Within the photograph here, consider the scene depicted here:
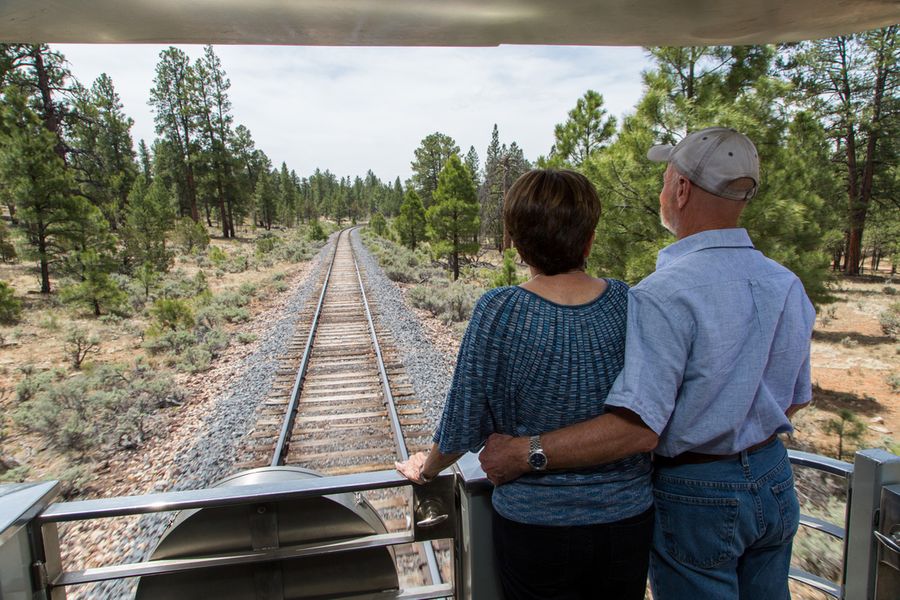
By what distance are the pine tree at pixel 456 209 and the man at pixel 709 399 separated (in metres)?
23.5

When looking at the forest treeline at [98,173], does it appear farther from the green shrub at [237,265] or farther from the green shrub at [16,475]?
the green shrub at [16,475]

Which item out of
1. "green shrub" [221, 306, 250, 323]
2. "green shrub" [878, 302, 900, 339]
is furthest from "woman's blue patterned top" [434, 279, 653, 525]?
"green shrub" [878, 302, 900, 339]

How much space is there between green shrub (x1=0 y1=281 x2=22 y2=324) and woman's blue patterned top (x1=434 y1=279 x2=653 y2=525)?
1845cm

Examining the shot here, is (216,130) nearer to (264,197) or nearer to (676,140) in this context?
(264,197)

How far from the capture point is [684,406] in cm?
133

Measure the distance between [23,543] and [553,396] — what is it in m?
1.44

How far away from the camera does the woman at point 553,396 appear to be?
1289mm

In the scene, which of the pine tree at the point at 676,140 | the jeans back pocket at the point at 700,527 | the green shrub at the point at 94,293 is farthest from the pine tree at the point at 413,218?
the jeans back pocket at the point at 700,527

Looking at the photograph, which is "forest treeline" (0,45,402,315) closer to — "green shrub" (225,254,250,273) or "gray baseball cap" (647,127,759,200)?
"green shrub" (225,254,250,273)

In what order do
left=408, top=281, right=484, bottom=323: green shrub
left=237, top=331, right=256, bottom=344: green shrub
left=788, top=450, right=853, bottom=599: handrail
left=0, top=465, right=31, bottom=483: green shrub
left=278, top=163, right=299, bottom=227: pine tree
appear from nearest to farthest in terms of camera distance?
left=788, top=450, right=853, bottom=599: handrail
left=0, top=465, right=31, bottom=483: green shrub
left=237, top=331, right=256, bottom=344: green shrub
left=408, top=281, right=484, bottom=323: green shrub
left=278, top=163, right=299, bottom=227: pine tree

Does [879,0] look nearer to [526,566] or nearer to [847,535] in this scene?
[847,535]

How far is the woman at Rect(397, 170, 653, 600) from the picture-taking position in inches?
50.8

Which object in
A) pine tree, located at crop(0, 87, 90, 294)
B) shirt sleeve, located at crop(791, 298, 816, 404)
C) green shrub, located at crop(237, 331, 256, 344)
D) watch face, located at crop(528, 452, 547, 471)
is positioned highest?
pine tree, located at crop(0, 87, 90, 294)

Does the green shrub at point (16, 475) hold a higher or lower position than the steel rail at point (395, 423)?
lower
